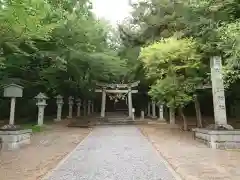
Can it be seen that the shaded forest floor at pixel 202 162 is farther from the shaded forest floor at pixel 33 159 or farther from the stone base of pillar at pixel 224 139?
the shaded forest floor at pixel 33 159

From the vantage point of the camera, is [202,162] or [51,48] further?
[51,48]

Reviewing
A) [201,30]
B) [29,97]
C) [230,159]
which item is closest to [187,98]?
[201,30]

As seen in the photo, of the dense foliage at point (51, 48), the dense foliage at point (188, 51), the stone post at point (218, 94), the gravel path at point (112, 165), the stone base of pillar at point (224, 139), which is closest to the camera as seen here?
the gravel path at point (112, 165)

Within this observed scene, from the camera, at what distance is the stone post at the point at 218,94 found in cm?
1245

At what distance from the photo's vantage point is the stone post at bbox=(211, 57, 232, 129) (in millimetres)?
12445

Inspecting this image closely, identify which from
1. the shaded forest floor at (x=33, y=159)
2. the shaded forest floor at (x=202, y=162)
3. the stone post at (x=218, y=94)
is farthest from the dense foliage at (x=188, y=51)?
the shaded forest floor at (x=33, y=159)

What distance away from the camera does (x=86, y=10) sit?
38.4ft

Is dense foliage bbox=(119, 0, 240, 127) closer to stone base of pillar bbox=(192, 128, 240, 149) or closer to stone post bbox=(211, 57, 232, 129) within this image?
stone post bbox=(211, 57, 232, 129)

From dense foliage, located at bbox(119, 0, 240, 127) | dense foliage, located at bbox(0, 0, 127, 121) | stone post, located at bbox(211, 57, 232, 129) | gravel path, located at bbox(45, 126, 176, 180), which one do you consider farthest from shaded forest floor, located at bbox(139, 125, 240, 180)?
dense foliage, located at bbox(0, 0, 127, 121)

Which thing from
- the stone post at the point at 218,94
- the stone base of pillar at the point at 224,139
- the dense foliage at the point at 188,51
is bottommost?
the stone base of pillar at the point at 224,139

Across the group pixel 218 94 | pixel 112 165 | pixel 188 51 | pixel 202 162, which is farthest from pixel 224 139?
pixel 188 51

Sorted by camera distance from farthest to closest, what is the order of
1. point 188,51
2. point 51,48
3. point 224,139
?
point 51,48 → point 188,51 → point 224,139

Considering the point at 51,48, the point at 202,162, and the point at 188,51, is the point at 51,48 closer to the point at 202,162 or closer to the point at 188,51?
the point at 188,51

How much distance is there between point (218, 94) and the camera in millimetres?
12641
